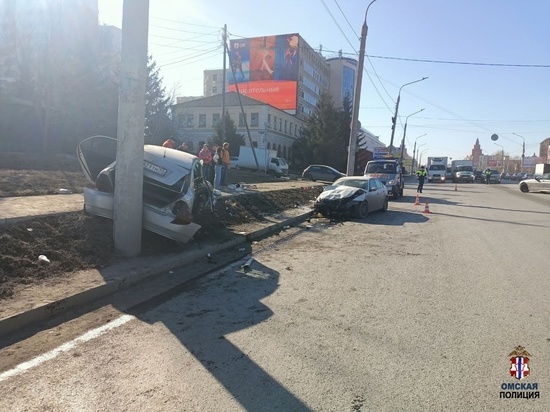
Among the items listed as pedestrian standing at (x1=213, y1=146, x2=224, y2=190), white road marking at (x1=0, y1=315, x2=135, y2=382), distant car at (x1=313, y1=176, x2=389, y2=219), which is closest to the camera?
white road marking at (x1=0, y1=315, x2=135, y2=382)

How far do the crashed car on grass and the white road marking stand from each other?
2.62 metres

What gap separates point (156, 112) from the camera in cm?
3709

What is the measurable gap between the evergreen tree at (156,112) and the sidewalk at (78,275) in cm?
2540

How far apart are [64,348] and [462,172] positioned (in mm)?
52603

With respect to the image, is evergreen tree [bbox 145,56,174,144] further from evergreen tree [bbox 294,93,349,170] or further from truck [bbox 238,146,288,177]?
evergreen tree [bbox 294,93,349,170]

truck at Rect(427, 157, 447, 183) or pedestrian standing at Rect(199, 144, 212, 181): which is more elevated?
truck at Rect(427, 157, 447, 183)

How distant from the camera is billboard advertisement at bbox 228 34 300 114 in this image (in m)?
77.8

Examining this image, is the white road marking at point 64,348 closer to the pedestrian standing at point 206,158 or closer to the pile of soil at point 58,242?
the pile of soil at point 58,242

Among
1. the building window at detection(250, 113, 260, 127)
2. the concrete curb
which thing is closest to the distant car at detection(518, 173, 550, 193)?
the concrete curb

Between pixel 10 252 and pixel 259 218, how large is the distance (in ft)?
24.0

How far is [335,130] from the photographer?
51.8 metres

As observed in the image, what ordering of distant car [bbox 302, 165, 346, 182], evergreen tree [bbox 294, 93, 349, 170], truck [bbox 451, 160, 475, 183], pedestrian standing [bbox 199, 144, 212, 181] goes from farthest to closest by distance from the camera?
evergreen tree [bbox 294, 93, 349, 170] < truck [bbox 451, 160, 475, 183] < distant car [bbox 302, 165, 346, 182] < pedestrian standing [bbox 199, 144, 212, 181]

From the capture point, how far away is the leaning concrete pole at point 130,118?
21.2ft

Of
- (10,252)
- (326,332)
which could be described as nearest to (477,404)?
(326,332)
